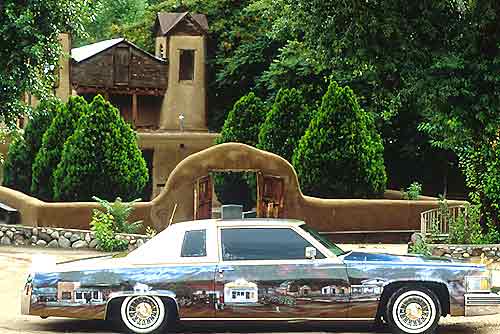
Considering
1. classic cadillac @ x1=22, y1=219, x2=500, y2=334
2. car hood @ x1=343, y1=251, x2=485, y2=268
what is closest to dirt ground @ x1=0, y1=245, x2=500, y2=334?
classic cadillac @ x1=22, y1=219, x2=500, y2=334

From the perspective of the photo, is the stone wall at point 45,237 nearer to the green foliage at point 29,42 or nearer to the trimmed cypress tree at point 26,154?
the green foliage at point 29,42

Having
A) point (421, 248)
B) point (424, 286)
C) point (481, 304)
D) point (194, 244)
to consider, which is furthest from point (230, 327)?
point (421, 248)

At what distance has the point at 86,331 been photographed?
1185 centimetres

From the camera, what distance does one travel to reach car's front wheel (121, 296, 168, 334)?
1152 cm

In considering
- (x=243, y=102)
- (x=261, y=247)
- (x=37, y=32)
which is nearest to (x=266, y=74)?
(x=243, y=102)

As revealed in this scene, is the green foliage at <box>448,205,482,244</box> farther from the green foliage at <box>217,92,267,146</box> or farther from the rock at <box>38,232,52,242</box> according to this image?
the green foliage at <box>217,92,267,146</box>

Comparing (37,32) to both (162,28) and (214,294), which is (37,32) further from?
(162,28)

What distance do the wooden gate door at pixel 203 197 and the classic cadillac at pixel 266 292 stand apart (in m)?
11.5

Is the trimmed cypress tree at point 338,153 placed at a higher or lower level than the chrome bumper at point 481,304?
higher

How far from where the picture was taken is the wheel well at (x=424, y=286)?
11.5 meters

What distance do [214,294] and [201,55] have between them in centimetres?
3084

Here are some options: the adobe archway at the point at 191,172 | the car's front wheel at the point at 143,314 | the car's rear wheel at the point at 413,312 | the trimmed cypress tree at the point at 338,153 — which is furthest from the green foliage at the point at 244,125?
the car's rear wheel at the point at 413,312

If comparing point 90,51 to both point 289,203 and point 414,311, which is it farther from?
point 414,311

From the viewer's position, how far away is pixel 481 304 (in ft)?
37.5
